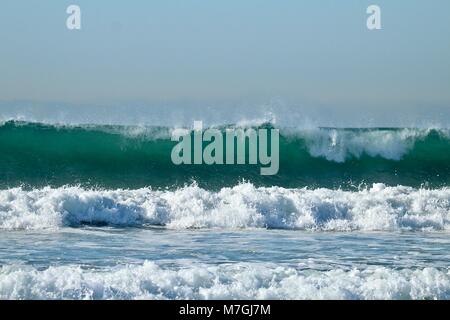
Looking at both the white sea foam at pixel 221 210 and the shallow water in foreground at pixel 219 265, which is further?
the white sea foam at pixel 221 210

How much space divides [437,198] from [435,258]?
6.25m

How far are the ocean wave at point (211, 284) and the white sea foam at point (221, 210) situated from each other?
4852 millimetres

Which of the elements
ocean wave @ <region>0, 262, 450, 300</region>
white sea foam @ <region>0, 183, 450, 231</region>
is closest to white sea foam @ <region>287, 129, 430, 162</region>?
white sea foam @ <region>0, 183, 450, 231</region>

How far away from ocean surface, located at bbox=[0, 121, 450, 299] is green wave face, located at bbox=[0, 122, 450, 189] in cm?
5

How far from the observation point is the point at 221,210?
1482cm

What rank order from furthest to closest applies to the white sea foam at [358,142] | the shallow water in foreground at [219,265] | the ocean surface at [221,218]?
the white sea foam at [358,142], the ocean surface at [221,218], the shallow water in foreground at [219,265]

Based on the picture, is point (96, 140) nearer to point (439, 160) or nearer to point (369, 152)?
point (369, 152)

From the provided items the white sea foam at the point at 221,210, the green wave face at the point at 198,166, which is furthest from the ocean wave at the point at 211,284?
the green wave face at the point at 198,166

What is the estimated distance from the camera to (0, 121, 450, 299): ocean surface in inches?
345

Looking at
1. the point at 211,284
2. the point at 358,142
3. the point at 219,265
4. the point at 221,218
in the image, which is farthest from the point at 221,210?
the point at 358,142

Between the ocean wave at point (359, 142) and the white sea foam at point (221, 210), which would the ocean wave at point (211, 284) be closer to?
the white sea foam at point (221, 210)

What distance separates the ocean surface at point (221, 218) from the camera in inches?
345

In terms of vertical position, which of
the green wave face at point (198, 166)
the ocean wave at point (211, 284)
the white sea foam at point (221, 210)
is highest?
the green wave face at point (198, 166)

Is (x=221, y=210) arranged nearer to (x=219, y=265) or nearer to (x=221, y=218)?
(x=221, y=218)
